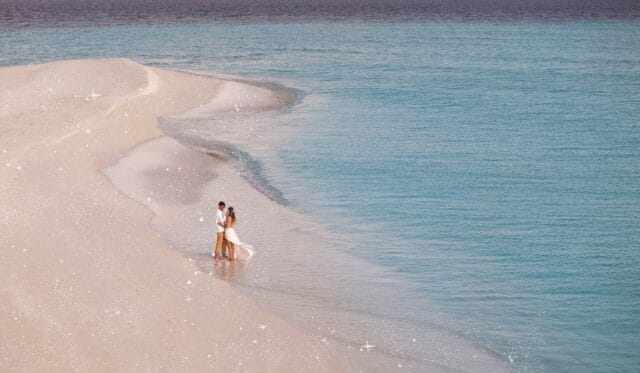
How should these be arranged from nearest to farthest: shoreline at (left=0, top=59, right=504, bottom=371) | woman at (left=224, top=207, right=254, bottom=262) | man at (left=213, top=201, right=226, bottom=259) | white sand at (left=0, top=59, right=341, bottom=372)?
white sand at (left=0, top=59, right=341, bottom=372), shoreline at (left=0, top=59, right=504, bottom=371), woman at (left=224, top=207, right=254, bottom=262), man at (left=213, top=201, right=226, bottom=259)

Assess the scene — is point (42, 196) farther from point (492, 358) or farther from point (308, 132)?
point (308, 132)

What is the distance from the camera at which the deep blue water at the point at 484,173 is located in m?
19.7

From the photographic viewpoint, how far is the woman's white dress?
71.8 ft

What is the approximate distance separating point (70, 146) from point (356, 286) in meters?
13.8

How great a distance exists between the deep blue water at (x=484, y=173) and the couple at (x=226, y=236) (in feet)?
10.1

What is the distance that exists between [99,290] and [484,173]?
15955 mm

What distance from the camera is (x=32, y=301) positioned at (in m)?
17.5

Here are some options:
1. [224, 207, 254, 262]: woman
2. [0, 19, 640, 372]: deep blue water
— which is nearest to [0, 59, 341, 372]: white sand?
[224, 207, 254, 262]: woman

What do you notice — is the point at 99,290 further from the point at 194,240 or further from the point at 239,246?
the point at 194,240

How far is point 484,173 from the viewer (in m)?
31.2

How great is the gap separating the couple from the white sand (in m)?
1.10

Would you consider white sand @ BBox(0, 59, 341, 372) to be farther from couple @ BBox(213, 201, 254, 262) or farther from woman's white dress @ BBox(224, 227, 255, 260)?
woman's white dress @ BBox(224, 227, 255, 260)

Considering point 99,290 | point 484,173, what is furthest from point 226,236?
point 484,173

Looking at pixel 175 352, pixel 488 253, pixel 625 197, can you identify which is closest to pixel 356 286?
pixel 488 253
